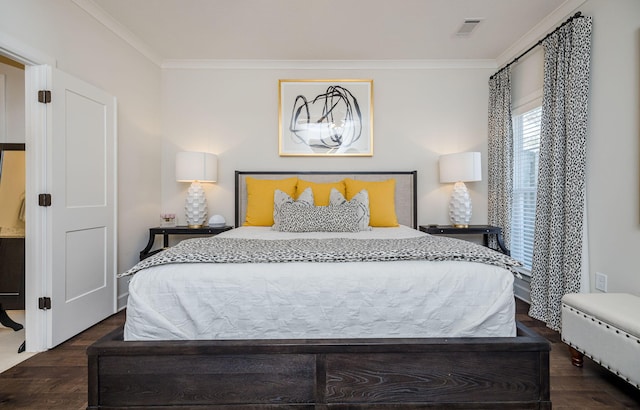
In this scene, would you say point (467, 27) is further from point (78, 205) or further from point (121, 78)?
point (78, 205)

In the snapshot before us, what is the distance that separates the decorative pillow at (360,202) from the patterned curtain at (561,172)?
4.68 feet

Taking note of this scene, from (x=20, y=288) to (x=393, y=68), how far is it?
162 inches

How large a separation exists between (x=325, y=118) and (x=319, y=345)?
9.59ft

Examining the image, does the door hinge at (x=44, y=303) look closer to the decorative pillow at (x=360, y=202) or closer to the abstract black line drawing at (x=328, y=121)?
the decorative pillow at (x=360, y=202)

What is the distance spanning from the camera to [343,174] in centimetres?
376

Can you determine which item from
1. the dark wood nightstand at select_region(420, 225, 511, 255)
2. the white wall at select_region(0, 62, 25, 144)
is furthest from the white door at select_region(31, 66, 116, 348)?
the dark wood nightstand at select_region(420, 225, 511, 255)

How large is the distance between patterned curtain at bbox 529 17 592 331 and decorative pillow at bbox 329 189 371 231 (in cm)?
143

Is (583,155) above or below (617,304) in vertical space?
above

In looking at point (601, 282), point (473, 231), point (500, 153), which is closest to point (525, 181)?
point (500, 153)

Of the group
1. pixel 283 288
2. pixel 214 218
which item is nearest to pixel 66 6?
pixel 214 218

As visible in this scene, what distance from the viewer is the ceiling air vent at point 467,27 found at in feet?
9.61

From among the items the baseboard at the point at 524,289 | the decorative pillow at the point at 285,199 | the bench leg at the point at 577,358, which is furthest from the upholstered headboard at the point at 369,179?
the bench leg at the point at 577,358

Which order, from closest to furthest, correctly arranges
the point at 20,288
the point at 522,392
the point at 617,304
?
the point at 522,392 < the point at 617,304 < the point at 20,288

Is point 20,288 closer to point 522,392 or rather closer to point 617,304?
point 522,392
